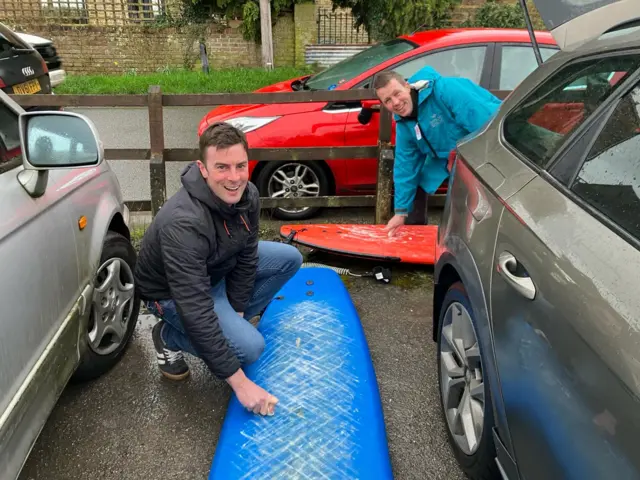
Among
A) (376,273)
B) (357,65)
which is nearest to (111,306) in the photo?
(376,273)

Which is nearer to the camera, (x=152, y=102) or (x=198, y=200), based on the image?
(x=198, y=200)

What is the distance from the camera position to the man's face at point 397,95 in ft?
10.8

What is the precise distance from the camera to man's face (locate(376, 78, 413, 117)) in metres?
3.29

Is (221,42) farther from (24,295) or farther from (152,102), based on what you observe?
(24,295)

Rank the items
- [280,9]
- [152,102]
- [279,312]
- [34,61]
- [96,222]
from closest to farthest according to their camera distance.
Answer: [96,222] → [279,312] → [152,102] → [34,61] → [280,9]

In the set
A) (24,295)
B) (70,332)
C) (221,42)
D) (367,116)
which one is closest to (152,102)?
(367,116)

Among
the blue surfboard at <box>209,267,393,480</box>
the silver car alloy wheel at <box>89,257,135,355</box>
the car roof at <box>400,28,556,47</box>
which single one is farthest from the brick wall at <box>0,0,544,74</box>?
the blue surfboard at <box>209,267,393,480</box>

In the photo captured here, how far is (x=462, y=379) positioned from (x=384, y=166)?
257 cm

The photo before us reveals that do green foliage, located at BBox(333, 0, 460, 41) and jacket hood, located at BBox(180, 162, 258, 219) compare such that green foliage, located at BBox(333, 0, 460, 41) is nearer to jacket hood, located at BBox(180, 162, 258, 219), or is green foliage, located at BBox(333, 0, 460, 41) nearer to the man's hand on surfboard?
the man's hand on surfboard

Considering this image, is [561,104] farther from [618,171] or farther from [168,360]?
[168,360]

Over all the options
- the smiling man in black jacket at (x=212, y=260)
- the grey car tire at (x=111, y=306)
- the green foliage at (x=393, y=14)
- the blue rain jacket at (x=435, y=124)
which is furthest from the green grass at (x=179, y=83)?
the smiling man in black jacket at (x=212, y=260)

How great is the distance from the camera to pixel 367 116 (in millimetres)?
4566

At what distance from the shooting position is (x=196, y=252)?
6.90 feet

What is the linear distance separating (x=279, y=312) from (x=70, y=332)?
3.47ft
